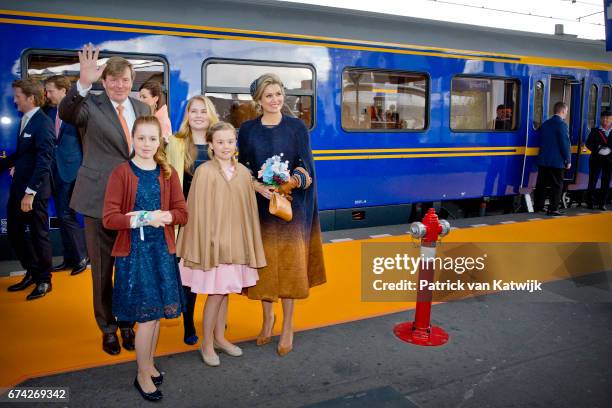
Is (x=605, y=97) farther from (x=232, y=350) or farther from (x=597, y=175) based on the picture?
(x=232, y=350)

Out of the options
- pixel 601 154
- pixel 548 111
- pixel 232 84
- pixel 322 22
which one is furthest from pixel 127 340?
pixel 601 154

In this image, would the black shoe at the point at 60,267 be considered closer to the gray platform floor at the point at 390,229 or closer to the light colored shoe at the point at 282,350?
the gray platform floor at the point at 390,229

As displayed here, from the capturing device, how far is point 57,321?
440 cm

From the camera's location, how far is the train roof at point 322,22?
5.96 meters

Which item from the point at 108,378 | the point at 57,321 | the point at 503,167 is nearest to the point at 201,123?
the point at 108,378

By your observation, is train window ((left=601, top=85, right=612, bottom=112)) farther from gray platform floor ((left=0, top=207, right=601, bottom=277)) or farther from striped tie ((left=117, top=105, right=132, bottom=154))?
striped tie ((left=117, top=105, right=132, bottom=154))

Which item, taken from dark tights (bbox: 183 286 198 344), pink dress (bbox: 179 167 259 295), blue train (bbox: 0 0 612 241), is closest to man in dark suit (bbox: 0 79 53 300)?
blue train (bbox: 0 0 612 241)

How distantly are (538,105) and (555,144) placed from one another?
99 centimetres

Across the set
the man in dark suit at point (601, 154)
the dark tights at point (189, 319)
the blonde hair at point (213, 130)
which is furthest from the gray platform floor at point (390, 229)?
the blonde hair at point (213, 130)

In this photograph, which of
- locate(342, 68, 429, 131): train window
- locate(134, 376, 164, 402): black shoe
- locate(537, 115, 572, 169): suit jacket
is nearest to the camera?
locate(134, 376, 164, 402): black shoe

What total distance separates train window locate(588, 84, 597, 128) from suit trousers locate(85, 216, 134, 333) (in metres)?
9.77

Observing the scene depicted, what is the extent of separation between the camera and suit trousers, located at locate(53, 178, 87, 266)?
561 centimetres

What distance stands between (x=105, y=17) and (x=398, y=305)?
4.49 metres

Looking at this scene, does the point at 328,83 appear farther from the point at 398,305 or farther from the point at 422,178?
the point at 398,305
